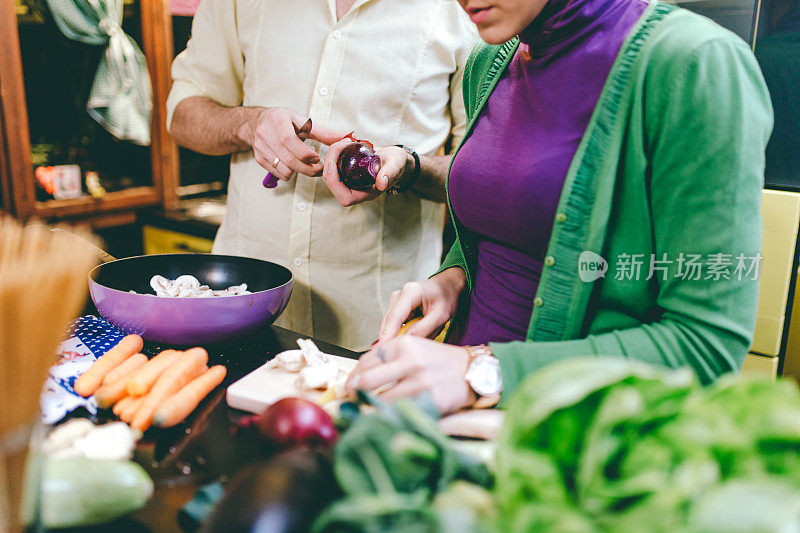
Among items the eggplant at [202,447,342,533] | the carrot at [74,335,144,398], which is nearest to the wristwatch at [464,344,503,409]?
the eggplant at [202,447,342,533]

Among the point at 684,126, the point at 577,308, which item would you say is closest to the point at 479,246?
the point at 577,308

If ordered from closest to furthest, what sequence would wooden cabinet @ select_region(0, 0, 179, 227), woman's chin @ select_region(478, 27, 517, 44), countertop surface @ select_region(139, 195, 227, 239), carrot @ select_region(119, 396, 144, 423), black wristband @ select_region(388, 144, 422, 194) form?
carrot @ select_region(119, 396, 144, 423), woman's chin @ select_region(478, 27, 517, 44), black wristband @ select_region(388, 144, 422, 194), wooden cabinet @ select_region(0, 0, 179, 227), countertop surface @ select_region(139, 195, 227, 239)

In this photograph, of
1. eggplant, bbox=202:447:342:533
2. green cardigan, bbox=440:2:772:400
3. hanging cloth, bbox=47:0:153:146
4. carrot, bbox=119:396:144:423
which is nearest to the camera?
eggplant, bbox=202:447:342:533

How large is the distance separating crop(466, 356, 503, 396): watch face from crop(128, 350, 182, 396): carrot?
20.3 inches

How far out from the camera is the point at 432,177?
1.71 metres

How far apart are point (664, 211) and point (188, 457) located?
751mm

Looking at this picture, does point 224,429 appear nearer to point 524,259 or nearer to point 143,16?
point 524,259

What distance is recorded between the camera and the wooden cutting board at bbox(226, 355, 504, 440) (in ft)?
2.81

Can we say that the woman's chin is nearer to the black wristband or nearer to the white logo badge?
the white logo badge

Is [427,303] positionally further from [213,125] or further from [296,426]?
[213,125]

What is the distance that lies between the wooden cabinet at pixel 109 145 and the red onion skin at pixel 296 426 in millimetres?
2824

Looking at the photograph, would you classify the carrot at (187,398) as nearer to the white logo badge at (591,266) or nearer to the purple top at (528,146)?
the purple top at (528,146)

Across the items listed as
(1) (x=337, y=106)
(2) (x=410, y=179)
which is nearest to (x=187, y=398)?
(2) (x=410, y=179)

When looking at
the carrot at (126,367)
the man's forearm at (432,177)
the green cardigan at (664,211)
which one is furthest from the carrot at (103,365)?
the man's forearm at (432,177)
